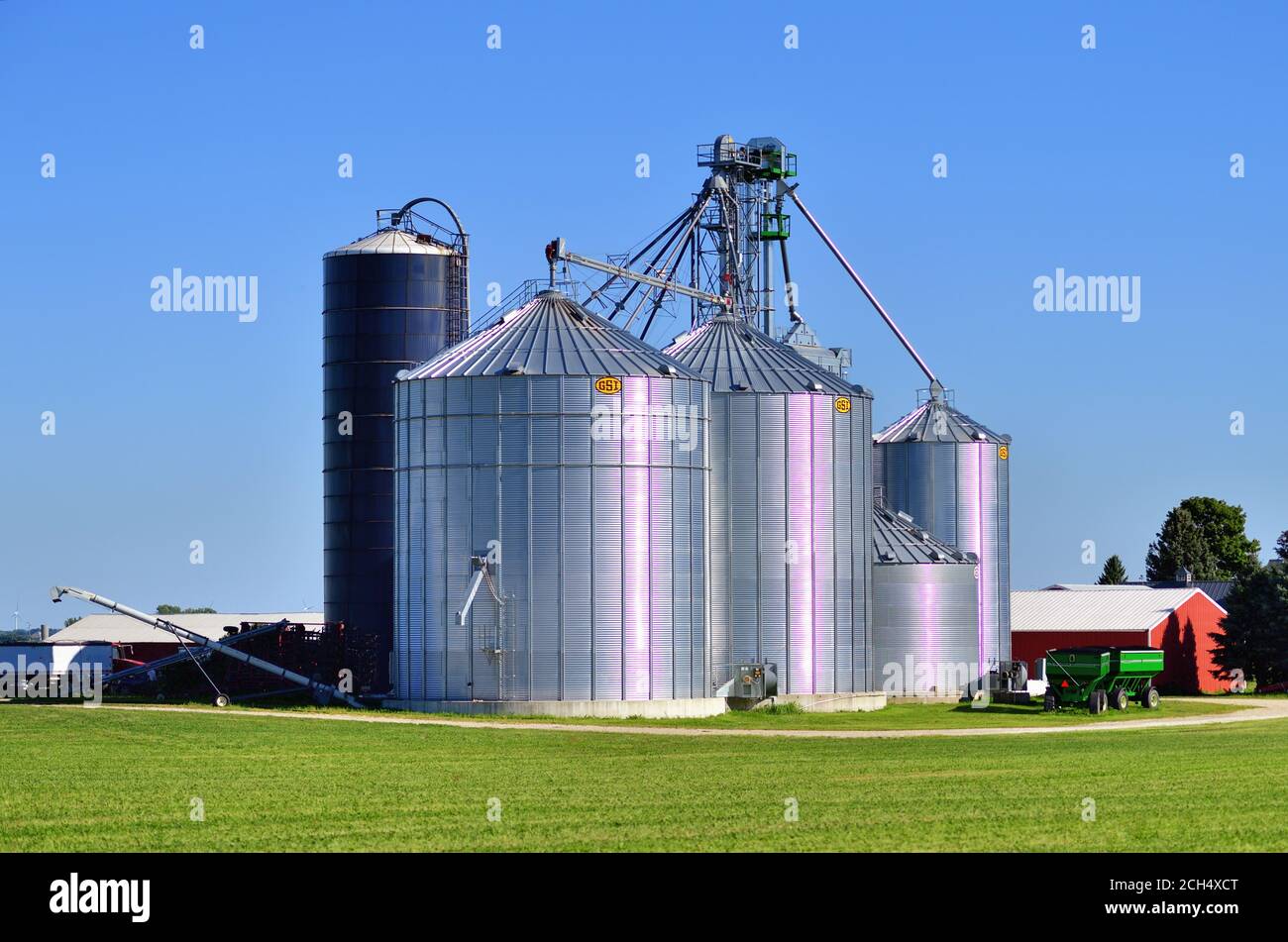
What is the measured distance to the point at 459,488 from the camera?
232 feet

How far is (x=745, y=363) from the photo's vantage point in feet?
267

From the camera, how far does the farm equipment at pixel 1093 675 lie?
75312mm

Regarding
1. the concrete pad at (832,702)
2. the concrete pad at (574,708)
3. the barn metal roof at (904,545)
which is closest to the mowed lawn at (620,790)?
the concrete pad at (574,708)

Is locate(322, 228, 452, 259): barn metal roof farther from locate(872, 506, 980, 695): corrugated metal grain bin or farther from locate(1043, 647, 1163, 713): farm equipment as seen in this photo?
locate(1043, 647, 1163, 713): farm equipment

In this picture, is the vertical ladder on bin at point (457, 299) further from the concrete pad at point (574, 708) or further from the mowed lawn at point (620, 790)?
the mowed lawn at point (620, 790)

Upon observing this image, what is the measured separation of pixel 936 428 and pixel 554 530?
31200 mm

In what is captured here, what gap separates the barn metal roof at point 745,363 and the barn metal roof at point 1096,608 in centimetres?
3156

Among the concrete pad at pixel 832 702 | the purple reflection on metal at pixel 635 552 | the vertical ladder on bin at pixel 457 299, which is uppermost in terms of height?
the vertical ladder on bin at pixel 457 299

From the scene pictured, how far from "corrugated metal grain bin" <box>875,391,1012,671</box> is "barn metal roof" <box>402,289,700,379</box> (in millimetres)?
23359

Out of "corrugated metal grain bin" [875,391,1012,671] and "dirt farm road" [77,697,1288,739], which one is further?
"corrugated metal grain bin" [875,391,1012,671]

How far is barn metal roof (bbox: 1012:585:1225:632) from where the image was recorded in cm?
10738

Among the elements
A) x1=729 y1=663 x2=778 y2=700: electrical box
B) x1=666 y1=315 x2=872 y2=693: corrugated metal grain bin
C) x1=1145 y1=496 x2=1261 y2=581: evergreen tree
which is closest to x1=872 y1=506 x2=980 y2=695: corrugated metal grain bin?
x1=666 y1=315 x2=872 y2=693: corrugated metal grain bin
